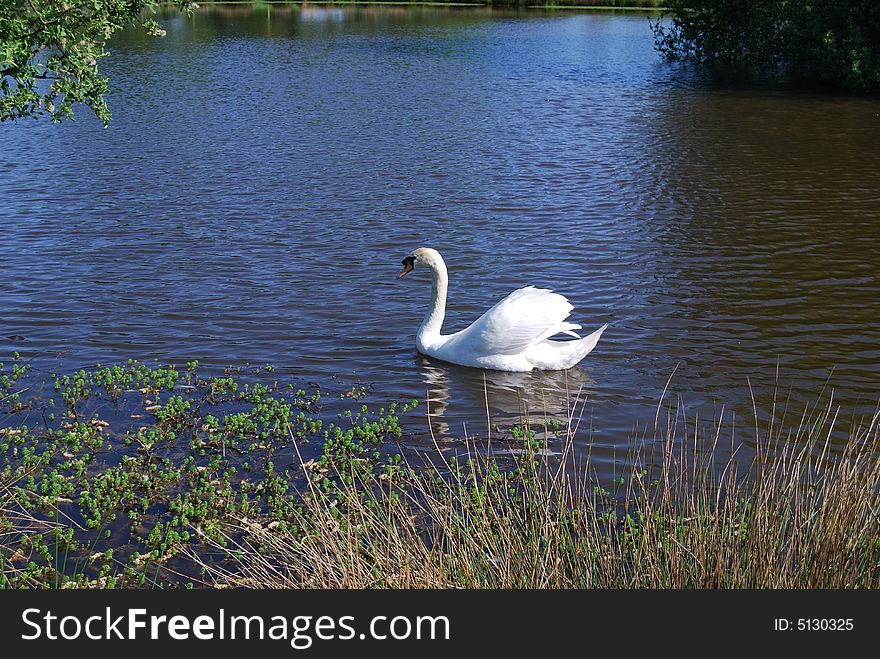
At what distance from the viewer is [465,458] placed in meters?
8.73

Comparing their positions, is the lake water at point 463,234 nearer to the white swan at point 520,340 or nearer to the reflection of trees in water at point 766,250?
the reflection of trees in water at point 766,250

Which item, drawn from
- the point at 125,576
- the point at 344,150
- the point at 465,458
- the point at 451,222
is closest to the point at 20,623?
the point at 125,576

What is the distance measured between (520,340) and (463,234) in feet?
19.9

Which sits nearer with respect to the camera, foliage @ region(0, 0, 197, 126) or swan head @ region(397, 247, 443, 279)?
foliage @ region(0, 0, 197, 126)

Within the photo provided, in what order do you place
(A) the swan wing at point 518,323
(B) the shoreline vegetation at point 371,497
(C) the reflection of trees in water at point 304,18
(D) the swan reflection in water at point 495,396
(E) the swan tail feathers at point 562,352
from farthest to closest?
(C) the reflection of trees in water at point 304,18 → (E) the swan tail feathers at point 562,352 → (A) the swan wing at point 518,323 → (D) the swan reflection in water at point 495,396 → (B) the shoreline vegetation at point 371,497

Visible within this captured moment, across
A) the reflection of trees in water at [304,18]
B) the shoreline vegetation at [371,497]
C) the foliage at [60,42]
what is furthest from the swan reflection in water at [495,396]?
the reflection of trees in water at [304,18]

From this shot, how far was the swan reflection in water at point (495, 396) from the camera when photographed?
9.59 meters

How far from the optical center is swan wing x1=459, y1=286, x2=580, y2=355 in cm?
1048

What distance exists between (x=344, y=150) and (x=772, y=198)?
10.0 metres

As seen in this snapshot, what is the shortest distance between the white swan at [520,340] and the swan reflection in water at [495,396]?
0.40 ft

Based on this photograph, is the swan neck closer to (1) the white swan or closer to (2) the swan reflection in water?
(1) the white swan

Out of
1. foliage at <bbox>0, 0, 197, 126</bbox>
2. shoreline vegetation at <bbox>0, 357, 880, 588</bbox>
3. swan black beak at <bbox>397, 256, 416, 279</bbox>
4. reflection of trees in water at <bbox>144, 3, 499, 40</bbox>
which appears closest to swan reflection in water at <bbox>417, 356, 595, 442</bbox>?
shoreline vegetation at <bbox>0, 357, 880, 588</bbox>

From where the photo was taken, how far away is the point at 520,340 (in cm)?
1059

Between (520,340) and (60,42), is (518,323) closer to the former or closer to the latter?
(520,340)
